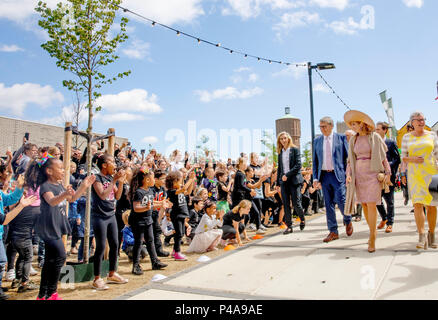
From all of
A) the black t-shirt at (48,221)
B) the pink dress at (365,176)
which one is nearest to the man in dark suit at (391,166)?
the pink dress at (365,176)

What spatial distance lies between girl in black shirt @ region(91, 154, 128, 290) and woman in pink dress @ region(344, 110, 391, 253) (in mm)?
3555

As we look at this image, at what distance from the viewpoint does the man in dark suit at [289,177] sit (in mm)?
7027

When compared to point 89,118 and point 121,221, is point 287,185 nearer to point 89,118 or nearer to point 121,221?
point 121,221

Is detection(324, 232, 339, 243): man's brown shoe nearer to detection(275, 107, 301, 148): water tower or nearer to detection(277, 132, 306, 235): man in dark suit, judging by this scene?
detection(277, 132, 306, 235): man in dark suit

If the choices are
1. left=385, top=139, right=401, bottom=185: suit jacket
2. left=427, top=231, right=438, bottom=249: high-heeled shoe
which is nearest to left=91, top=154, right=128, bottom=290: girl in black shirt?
left=427, top=231, right=438, bottom=249: high-heeled shoe

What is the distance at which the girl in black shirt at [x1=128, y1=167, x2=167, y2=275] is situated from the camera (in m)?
4.95

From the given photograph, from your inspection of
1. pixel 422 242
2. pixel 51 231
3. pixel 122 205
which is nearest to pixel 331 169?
pixel 422 242

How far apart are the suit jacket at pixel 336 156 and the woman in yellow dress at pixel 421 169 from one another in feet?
3.73

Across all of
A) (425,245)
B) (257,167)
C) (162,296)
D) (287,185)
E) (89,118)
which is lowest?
(162,296)

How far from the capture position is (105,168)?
451cm

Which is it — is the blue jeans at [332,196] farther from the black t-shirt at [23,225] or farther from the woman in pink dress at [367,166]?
the black t-shirt at [23,225]
